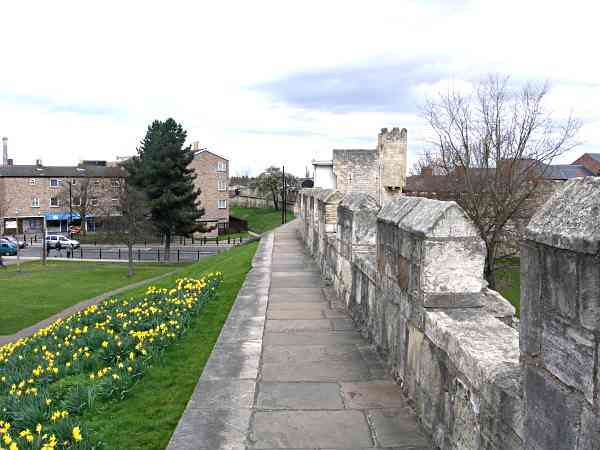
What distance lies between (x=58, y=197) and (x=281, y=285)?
172ft

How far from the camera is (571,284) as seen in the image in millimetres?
2068

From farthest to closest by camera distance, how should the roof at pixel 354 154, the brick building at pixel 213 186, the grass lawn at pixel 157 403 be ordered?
1. the brick building at pixel 213 186
2. the roof at pixel 354 154
3. the grass lawn at pixel 157 403

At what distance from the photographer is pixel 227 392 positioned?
4.74m

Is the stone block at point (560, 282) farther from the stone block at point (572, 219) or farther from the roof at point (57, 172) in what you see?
the roof at point (57, 172)

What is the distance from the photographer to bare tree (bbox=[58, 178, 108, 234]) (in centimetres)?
5519

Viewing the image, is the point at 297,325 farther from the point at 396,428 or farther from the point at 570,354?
the point at 570,354

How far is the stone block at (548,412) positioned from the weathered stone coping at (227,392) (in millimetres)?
2076

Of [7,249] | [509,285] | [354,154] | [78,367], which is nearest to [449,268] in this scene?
[78,367]

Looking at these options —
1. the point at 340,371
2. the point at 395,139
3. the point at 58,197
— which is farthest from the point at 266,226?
the point at 340,371

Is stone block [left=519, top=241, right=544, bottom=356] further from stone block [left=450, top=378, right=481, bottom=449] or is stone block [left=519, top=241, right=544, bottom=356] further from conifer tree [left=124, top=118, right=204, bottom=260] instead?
conifer tree [left=124, top=118, right=204, bottom=260]

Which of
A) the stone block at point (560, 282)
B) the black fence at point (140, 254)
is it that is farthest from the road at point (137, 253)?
the stone block at point (560, 282)

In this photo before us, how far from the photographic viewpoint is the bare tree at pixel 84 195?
181ft

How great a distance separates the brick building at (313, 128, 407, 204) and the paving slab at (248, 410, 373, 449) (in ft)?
140

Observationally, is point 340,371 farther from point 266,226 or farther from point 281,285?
point 266,226
